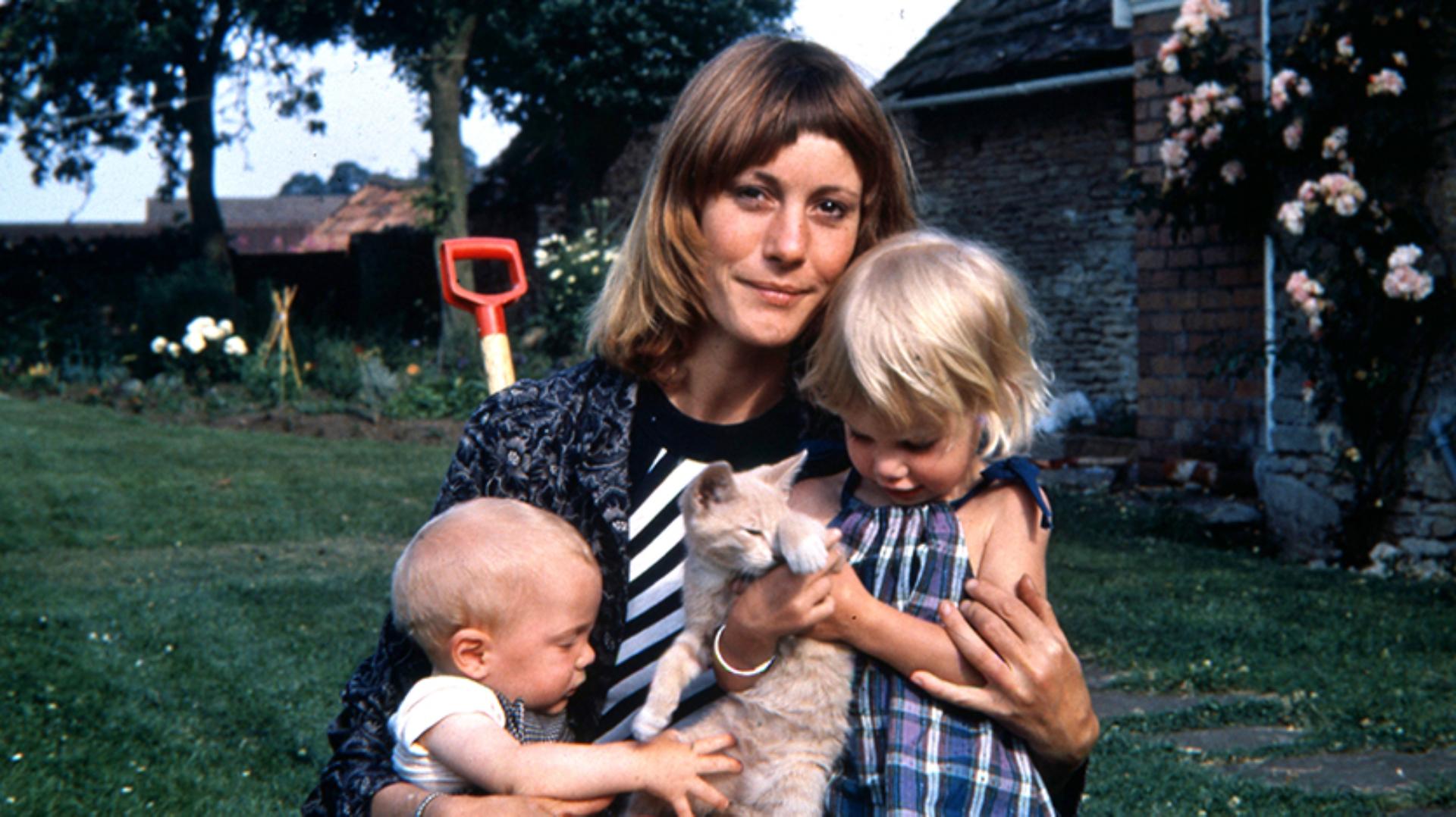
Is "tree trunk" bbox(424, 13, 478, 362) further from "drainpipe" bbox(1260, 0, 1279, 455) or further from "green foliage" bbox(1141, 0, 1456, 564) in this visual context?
"green foliage" bbox(1141, 0, 1456, 564)

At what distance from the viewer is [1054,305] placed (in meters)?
14.5

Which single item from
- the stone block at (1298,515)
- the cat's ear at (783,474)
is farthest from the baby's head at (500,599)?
the stone block at (1298,515)

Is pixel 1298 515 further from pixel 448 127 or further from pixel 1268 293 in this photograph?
pixel 448 127

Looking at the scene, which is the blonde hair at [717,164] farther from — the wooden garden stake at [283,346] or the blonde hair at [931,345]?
the wooden garden stake at [283,346]

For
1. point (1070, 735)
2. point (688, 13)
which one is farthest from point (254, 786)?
point (688, 13)

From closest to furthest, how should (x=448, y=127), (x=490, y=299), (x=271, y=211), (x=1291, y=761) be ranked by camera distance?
(x=490, y=299), (x=1291, y=761), (x=448, y=127), (x=271, y=211)

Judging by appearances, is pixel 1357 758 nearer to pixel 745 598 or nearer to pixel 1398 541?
pixel 745 598

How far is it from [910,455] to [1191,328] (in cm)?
797

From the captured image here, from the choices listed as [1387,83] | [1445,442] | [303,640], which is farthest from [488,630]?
[1387,83]

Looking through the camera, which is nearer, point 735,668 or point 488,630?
point 735,668

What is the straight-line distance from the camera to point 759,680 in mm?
1970

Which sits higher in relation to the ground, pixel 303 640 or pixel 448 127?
pixel 448 127

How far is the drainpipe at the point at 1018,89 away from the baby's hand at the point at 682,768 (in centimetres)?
1052

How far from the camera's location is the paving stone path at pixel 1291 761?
4082 mm
